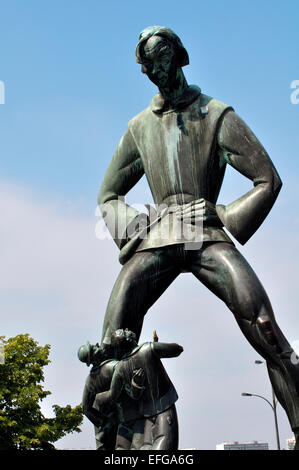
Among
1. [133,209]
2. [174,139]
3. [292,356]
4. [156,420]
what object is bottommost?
[156,420]

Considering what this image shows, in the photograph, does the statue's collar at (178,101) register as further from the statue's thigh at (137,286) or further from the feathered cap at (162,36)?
the statue's thigh at (137,286)

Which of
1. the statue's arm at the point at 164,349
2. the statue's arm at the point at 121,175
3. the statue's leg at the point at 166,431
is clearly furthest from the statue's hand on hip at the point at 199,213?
the statue's leg at the point at 166,431

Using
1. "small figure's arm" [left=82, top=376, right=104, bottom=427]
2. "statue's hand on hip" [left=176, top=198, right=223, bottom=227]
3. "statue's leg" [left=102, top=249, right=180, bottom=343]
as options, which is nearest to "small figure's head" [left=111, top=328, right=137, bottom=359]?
"statue's leg" [left=102, top=249, right=180, bottom=343]

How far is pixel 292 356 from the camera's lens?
15.5 ft

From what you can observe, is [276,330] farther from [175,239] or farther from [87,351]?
[87,351]

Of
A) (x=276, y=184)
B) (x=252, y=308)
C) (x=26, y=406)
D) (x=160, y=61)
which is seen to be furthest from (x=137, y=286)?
(x=26, y=406)

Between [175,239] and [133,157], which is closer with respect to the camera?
[175,239]

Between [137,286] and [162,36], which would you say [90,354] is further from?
[162,36]

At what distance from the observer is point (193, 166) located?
18.0 feet

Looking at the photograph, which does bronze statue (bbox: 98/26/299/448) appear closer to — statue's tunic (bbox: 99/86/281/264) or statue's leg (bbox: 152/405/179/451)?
statue's tunic (bbox: 99/86/281/264)

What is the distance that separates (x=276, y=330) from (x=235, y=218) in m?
1.04

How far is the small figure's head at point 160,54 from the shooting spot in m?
5.41

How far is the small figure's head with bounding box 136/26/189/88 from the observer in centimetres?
541

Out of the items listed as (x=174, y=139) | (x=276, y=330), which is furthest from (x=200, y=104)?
(x=276, y=330)
